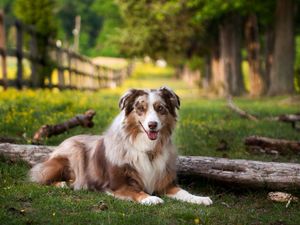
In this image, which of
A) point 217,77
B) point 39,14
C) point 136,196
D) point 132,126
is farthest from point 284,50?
point 136,196

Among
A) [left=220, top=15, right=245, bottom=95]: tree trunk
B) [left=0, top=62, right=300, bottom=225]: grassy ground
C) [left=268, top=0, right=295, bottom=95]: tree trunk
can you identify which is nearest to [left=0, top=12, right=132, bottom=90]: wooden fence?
[left=0, top=62, right=300, bottom=225]: grassy ground

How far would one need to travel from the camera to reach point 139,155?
7477mm

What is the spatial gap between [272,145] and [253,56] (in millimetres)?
23313

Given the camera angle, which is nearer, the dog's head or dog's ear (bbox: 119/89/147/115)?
the dog's head

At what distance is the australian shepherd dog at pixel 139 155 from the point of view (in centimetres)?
723

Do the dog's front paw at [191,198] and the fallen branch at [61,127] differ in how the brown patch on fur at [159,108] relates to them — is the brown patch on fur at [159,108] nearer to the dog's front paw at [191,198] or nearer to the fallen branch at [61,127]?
the dog's front paw at [191,198]

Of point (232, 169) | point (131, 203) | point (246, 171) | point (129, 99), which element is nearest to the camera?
point (131, 203)

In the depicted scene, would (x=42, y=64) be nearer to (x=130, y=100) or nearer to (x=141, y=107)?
(x=130, y=100)

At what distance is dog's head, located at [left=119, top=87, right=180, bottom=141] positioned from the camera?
7.18m

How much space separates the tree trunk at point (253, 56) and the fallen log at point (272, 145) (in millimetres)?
20859

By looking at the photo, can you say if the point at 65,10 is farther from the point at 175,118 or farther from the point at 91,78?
the point at 175,118

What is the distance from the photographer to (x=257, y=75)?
32844 mm

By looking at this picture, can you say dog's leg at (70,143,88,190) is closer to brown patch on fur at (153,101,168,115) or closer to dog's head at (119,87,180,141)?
dog's head at (119,87,180,141)

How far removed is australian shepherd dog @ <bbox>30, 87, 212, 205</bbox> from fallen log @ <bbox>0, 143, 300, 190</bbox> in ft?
2.17
